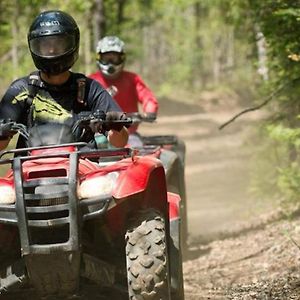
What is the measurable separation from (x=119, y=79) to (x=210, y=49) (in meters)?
47.6

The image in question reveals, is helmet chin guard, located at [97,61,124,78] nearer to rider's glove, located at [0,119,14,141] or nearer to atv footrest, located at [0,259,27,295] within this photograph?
rider's glove, located at [0,119,14,141]

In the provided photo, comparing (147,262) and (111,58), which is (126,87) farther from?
(147,262)

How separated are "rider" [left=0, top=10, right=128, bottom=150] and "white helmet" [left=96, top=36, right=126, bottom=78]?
4.31 metres

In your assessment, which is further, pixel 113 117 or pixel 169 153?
pixel 169 153

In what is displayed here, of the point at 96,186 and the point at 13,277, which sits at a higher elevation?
the point at 96,186

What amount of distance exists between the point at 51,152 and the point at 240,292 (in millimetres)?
2085

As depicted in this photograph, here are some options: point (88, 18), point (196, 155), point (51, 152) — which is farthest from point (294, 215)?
point (196, 155)

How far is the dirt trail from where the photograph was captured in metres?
6.40

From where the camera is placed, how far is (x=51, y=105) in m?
5.68

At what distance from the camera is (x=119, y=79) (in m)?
10.5

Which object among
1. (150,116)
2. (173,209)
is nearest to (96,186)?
(173,209)

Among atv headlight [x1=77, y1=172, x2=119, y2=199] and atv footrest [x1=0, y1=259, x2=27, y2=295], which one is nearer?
atv headlight [x1=77, y1=172, x2=119, y2=199]

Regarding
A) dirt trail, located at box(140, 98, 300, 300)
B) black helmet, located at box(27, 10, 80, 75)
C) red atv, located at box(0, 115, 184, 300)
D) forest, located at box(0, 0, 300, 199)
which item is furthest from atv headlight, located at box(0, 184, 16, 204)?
forest, located at box(0, 0, 300, 199)

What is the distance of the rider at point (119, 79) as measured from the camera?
10117 millimetres
